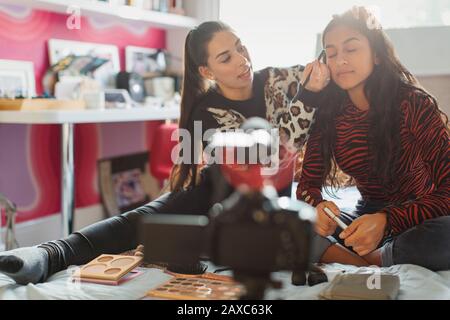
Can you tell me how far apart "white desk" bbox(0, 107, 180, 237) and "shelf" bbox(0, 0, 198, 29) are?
17.1 inches

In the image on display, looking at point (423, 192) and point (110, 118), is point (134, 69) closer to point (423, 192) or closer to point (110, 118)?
point (110, 118)

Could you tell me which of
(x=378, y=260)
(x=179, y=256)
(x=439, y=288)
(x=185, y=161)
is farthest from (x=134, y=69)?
(x=179, y=256)

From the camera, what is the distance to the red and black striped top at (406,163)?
2.69 ft

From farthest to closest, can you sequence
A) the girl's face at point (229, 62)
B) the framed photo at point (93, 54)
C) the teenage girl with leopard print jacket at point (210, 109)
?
the framed photo at point (93, 54)
the girl's face at point (229, 62)
the teenage girl with leopard print jacket at point (210, 109)

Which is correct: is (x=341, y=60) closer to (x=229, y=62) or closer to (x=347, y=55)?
(x=347, y=55)

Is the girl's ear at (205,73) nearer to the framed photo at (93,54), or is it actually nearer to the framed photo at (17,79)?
the framed photo at (17,79)

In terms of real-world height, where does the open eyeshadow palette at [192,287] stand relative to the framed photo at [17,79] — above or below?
below

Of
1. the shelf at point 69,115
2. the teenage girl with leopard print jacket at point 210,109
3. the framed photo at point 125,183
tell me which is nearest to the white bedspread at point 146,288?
the teenage girl with leopard print jacket at point 210,109

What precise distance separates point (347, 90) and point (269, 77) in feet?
0.75

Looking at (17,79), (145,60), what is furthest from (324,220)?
(145,60)

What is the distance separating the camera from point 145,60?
2.50m

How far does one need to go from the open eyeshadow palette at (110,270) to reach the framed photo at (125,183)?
1.54 metres

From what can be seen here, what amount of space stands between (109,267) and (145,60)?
184 cm

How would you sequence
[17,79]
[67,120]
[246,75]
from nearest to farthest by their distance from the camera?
[246,75] → [67,120] → [17,79]
